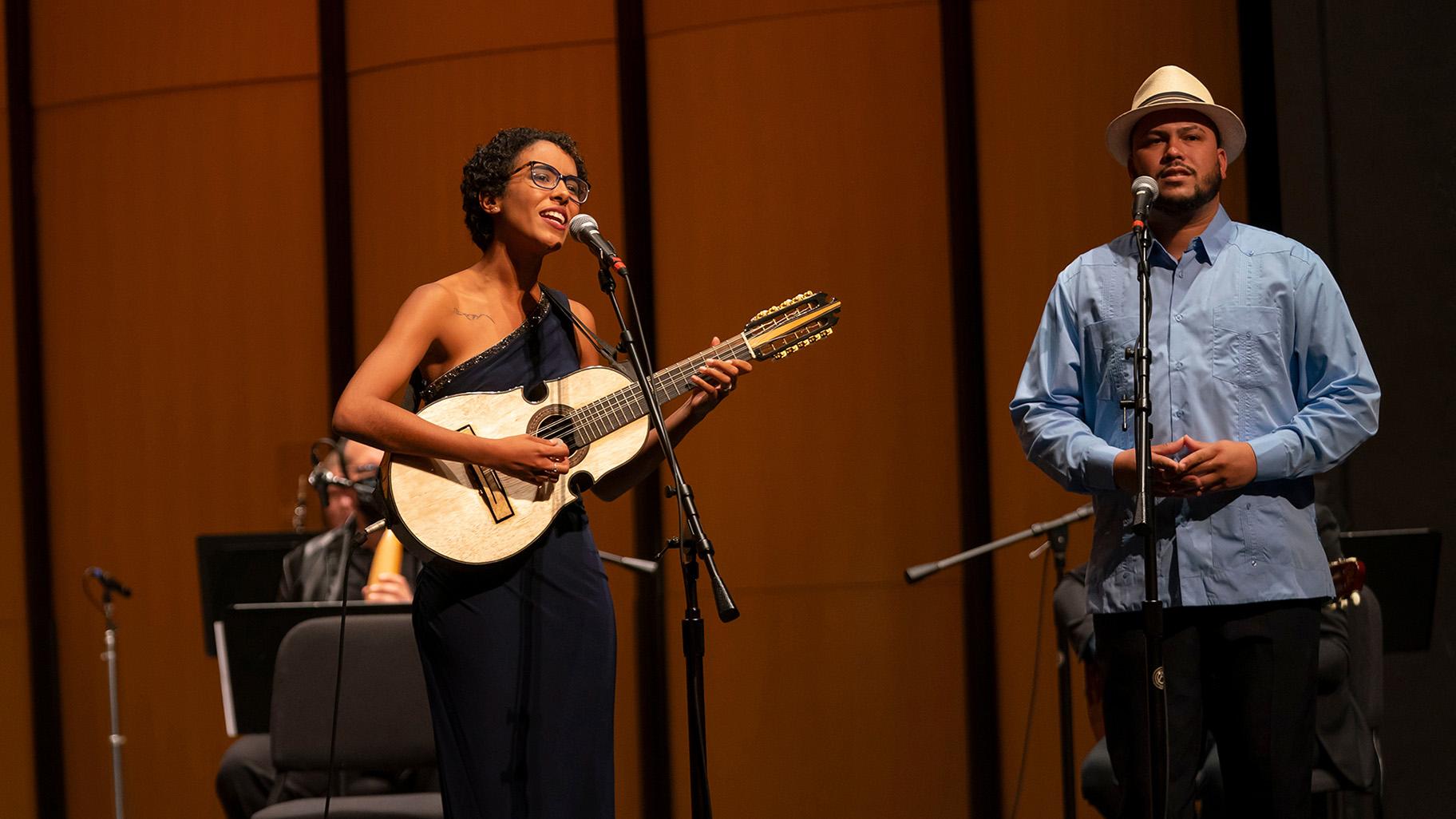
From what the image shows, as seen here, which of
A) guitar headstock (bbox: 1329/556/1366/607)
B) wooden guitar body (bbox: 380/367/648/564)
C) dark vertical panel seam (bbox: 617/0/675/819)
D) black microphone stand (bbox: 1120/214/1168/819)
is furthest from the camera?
dark vertical panel seam (bbox: 617/0/675/819)

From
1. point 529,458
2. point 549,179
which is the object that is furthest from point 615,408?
point 549,179

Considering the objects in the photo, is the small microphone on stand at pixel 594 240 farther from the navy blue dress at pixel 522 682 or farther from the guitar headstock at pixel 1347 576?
the guitar headstock at pixel 1347 576

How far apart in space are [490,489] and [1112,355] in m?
1.27

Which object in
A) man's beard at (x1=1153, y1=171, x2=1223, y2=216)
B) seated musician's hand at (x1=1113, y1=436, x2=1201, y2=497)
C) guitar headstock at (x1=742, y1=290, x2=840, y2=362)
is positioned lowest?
seated musician's hand at (x1=1113, y1=436, x2=1201, y2=497)

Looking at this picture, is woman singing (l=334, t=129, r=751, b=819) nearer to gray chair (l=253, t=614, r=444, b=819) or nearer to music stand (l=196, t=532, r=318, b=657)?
gray chair (l=253, t=614, r=444, b=819)

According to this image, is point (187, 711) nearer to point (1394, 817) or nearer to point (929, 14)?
point (929, 14)

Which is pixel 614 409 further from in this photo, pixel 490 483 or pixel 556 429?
pixel 490 483

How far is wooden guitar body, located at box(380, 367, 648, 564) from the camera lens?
2.70m

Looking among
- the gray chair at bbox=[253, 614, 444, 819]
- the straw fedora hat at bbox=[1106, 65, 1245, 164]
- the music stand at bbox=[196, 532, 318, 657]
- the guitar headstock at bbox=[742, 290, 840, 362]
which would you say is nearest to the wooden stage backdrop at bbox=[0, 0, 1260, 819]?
the music stand at bbox=[196, 532, 318, 657]

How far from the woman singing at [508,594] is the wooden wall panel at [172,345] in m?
3.30

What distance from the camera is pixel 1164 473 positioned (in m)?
2.60

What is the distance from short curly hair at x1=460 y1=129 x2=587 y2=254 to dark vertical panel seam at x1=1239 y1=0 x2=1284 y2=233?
275cm

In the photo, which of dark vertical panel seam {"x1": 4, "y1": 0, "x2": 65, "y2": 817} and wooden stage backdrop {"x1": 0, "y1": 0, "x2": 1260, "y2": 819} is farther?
dark vertical panel seam {"x1": 4, "y1": 0, "x2": 65, "y2": 817}

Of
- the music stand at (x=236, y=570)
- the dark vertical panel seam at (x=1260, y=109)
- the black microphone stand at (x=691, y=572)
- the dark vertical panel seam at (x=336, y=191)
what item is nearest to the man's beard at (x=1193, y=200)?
the black microphone stand at (x=691, y=572)
